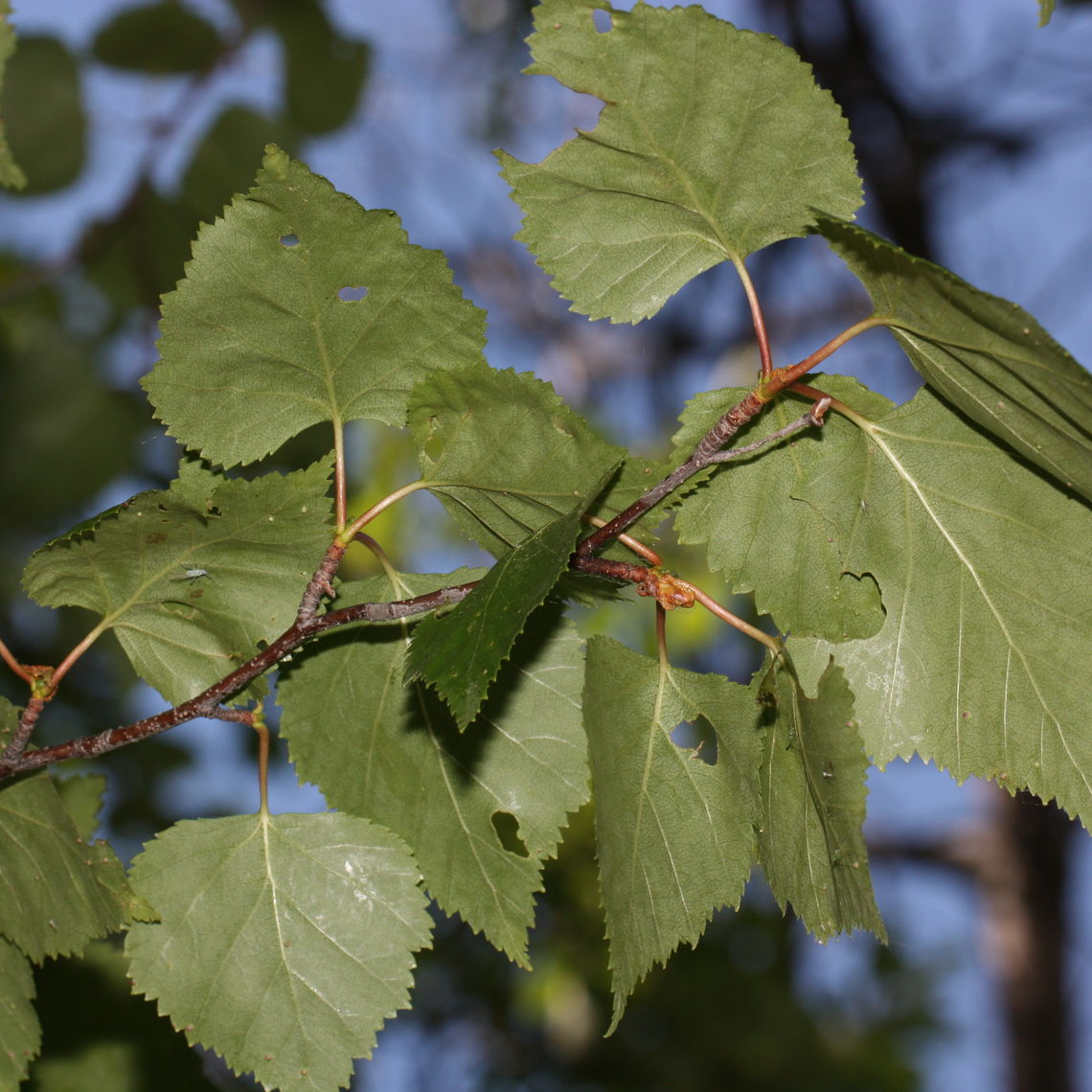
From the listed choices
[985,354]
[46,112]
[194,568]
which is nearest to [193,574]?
[194,568]

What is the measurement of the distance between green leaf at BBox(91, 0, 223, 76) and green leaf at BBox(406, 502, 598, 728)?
56.3 inches

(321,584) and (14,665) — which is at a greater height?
(321,584)

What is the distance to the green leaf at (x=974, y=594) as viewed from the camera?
0.65 metres

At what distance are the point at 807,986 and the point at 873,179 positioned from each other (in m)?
2.35

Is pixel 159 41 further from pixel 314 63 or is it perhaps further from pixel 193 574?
pixel 193 574

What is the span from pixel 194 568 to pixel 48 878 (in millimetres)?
208

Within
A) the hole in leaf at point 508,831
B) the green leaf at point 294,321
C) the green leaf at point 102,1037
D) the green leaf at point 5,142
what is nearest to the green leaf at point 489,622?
the green leaf at point 294,321

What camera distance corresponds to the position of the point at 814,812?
653 millimetres

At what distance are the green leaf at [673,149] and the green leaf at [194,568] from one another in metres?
0.21

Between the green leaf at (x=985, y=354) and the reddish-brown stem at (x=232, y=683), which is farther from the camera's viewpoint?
the reddish-brown stem at (x=232, y=683)

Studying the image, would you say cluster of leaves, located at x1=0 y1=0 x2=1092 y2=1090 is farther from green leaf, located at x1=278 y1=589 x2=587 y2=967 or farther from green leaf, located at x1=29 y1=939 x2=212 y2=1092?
green leaf, located at x1=29 y1=939 x2=212 y2=1092

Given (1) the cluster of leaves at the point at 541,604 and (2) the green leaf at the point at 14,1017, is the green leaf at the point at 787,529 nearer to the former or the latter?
(1) the cluster of leaves at the point at 541,604

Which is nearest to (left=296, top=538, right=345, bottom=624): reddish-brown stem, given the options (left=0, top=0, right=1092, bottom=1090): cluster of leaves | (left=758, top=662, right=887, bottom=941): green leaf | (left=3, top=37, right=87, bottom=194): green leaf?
(left=0, top=0, right=1092, bottom=1090): cluster of leaves

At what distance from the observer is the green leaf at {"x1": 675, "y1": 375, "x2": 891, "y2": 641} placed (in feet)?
2.17
